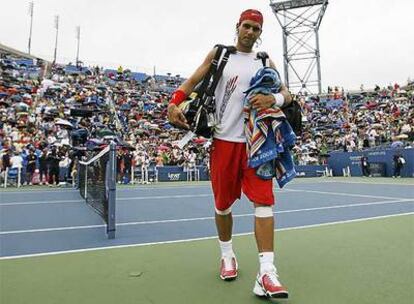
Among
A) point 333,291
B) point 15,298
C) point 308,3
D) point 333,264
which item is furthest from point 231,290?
point 308,3

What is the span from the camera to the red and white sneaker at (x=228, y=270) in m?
2.93

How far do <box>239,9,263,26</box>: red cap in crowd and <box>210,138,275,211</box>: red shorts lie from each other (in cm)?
98

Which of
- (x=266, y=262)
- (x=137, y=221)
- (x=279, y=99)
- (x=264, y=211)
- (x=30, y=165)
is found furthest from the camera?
(x=30, y=165)

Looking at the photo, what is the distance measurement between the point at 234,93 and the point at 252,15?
0.62m

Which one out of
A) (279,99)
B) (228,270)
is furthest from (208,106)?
(228,270)

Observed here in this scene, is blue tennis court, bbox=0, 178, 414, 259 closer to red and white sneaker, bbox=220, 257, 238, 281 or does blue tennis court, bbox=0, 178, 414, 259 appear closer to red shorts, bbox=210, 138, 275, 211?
red and white sneaker, bbox=220, 257, 238, 281

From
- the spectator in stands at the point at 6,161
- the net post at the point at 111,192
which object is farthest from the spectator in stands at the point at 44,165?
the net post at the point at 111,192

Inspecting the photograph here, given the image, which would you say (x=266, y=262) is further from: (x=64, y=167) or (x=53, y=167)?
(x=64, y=167)

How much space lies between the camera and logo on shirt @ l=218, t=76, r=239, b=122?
303cm

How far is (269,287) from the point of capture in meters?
2.44

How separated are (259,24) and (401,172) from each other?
20.4 metres

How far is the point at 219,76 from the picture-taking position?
299 cm

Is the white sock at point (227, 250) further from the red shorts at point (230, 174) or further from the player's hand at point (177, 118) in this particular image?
the player's hand at point (177, 118)

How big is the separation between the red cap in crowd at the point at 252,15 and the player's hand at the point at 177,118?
0.89m
